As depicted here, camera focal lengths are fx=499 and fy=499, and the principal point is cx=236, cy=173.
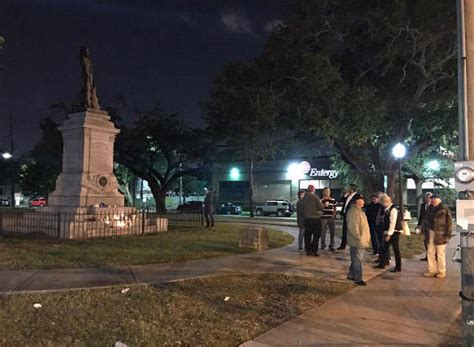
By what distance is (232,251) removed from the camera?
13352 mm

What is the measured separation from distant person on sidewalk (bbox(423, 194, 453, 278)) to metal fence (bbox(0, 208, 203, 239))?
9.88 m

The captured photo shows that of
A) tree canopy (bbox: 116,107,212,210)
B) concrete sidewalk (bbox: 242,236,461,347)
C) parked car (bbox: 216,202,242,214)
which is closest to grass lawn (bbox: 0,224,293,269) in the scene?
concrete sidewalk (bbox: 242,236,461,347)

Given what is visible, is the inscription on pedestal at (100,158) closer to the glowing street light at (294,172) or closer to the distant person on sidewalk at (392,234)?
the distant person on sidewalk at (392,234)

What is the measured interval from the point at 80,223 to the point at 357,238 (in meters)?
9.51

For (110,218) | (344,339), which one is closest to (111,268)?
(344,339)

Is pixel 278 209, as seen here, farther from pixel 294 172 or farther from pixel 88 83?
pixel 88 83

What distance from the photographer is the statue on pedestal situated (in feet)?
63.1

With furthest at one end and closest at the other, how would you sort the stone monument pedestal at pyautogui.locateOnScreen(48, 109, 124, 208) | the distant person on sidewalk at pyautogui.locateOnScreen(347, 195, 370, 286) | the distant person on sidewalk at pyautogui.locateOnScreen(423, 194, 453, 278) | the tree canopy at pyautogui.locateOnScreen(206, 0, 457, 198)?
the tree canopy at pyautogui.locateOnScreen(206, 0, 457, 198) < the stone monument pedestal at pyautogui.locateOnScreen(48, 109, 124, 208) < the distant person on sidewalk at pyautogui.locateOnScreen(423, 194, 453, 278) < the distant person on sidewalk at pyautogui.locateOnScreen(347, 195, 370, 286)

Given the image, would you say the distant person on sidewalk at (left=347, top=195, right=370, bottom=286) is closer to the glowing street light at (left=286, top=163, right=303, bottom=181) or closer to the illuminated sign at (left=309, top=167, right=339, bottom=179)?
the illuminated sign at (left=309, top=167, right=339, bottom=179)

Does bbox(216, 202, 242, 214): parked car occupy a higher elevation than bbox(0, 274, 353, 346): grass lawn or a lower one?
higher

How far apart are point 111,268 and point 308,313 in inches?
182

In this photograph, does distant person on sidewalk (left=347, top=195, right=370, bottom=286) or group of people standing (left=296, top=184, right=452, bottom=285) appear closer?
distant person on sidewalk (left=347, top=195, right=370, bottom=286)

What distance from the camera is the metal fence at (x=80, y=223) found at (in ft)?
51.0

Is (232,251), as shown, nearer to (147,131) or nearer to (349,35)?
(349,35)
